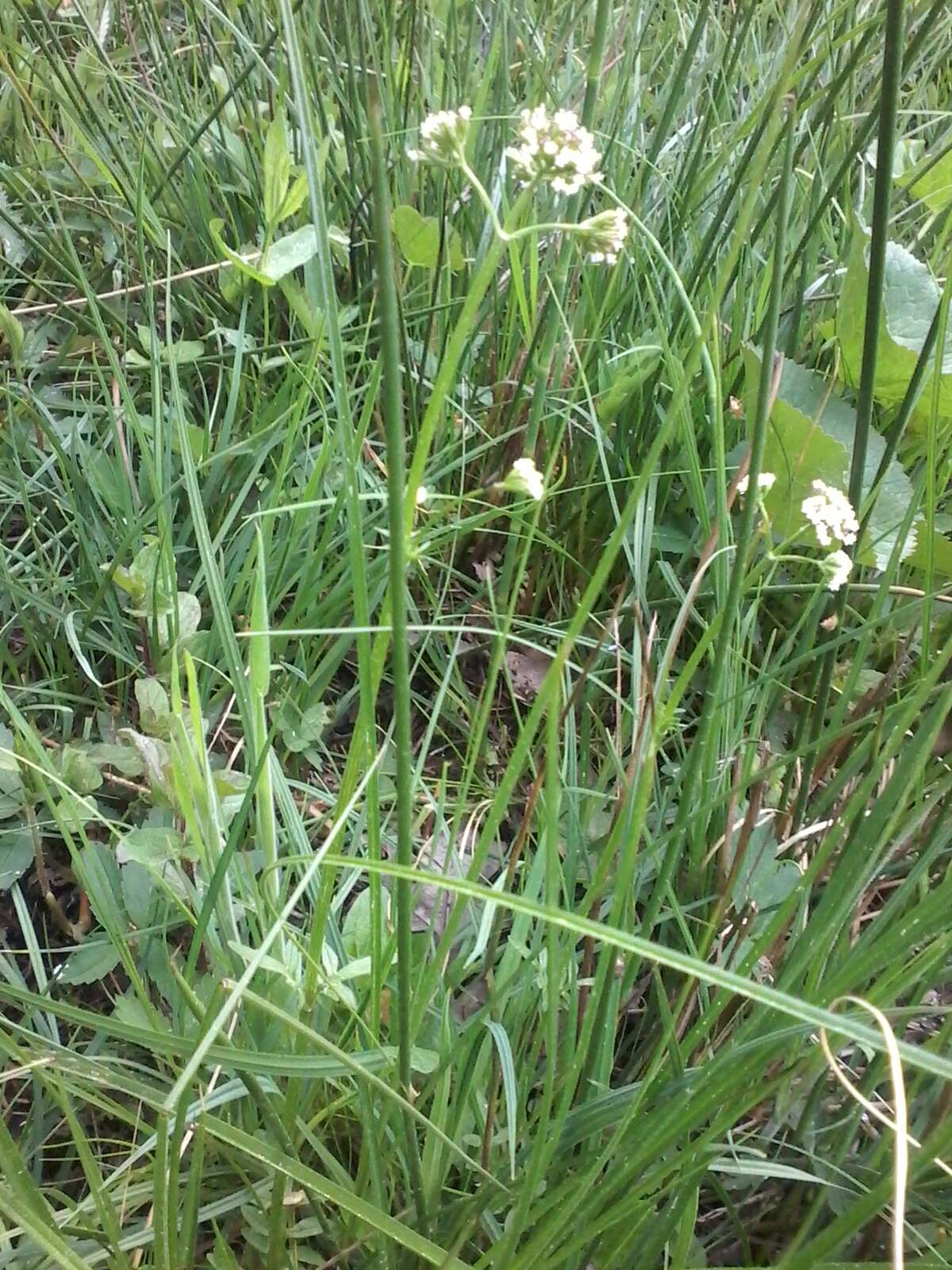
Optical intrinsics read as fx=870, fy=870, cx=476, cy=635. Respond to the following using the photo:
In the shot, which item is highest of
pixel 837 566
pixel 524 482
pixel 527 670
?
pixel 524 482

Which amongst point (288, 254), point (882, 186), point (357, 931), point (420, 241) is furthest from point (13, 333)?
point (882, 186)

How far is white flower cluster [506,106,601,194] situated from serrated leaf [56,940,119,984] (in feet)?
1.72

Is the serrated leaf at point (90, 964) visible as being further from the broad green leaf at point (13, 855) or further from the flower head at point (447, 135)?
the flower head at point (447, 135)

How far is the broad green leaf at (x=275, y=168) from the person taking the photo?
2.45 ft

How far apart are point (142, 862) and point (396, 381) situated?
0.37 meters

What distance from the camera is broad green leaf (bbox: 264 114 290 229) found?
75 centimetres

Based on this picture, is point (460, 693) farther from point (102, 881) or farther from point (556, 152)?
point (556, 152)

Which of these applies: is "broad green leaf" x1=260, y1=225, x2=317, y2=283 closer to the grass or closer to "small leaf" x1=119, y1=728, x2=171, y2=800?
the grass

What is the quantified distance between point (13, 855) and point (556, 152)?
58 centimetres

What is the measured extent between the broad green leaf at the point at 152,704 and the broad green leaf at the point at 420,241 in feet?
1.69

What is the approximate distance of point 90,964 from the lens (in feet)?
1.90

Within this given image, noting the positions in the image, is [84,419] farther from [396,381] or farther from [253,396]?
[396,381]

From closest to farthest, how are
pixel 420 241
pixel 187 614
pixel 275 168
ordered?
pixel 187 614 < pixel 275 168 < pixel 420 241

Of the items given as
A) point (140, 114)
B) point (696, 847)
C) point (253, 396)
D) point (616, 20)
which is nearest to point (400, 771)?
point (696, 847)
